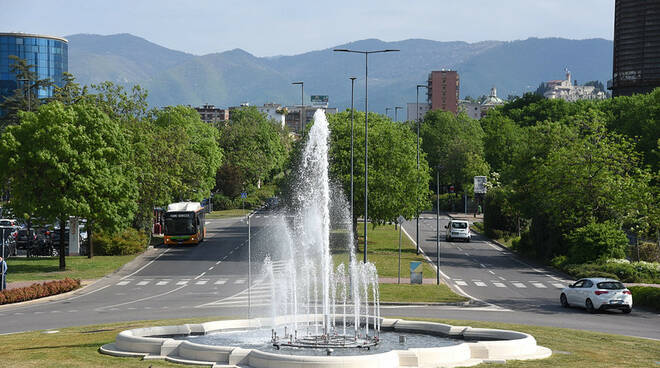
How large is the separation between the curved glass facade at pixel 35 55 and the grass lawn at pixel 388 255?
9043 cm

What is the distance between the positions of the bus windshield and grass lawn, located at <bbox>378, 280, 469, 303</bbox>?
26.5m

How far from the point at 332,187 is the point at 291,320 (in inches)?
1322

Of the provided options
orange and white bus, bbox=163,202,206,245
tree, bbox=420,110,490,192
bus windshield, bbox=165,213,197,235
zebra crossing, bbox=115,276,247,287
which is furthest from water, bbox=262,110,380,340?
tree, bbox=420,110,490,192

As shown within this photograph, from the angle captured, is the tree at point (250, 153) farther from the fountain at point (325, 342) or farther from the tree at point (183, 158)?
the fountain at point (325, 342)

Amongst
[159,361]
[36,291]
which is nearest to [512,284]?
[36,291]

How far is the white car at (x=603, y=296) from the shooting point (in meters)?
35.5

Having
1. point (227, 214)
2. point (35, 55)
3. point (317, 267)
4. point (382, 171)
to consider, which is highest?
point (35, 55)

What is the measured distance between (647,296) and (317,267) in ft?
69.3

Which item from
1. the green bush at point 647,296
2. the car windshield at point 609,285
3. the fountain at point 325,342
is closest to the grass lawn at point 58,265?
the fountain at point 325,342

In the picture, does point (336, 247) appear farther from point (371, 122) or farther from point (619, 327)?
point (619, 327)

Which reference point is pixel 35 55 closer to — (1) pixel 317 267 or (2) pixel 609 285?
(1) pixel 317 267

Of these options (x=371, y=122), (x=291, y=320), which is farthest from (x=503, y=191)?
(x=291, y=320)

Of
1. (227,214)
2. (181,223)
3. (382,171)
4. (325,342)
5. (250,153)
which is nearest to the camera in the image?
(325,342)

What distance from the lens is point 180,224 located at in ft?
219
